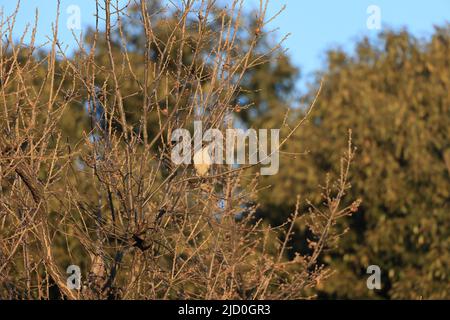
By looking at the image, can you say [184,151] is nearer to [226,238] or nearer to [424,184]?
[226,238]

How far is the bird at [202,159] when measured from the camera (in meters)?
5.75

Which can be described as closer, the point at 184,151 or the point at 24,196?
the point at 184,151

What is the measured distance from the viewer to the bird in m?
5.75

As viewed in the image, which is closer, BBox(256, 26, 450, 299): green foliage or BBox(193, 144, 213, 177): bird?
BBox(193, 144, 213, 177): bird

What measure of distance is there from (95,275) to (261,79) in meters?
20.1

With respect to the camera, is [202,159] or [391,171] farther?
[391,171]

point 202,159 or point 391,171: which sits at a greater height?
point 391,171

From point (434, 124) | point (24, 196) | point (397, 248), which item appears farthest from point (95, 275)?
point (434, 124)

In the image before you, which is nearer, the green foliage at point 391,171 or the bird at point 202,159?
the bird at point 202,159

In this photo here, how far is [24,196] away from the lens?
Answer: 6469 mm

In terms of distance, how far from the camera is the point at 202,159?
19.4ft
